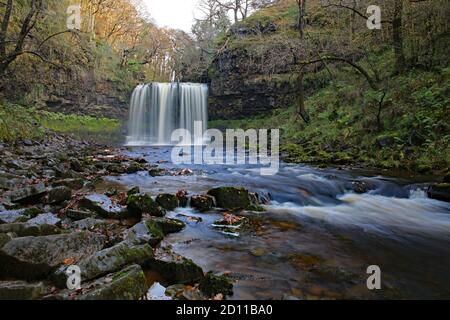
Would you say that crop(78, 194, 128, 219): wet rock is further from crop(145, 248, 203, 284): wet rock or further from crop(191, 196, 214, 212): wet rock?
crop(145, 248, 203, 284): wet rock

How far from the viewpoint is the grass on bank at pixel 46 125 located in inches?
484

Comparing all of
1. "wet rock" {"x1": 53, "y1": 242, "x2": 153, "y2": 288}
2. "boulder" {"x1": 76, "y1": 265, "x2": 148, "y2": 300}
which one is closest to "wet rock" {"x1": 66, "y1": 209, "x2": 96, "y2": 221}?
"wet rock" {"x1": 53, "y1": 242, "x2": 153, "y2": 288}

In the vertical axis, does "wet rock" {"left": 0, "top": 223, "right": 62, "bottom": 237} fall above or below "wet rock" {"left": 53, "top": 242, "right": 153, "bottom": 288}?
above

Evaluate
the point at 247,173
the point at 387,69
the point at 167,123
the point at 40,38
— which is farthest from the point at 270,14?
the point at 247,173

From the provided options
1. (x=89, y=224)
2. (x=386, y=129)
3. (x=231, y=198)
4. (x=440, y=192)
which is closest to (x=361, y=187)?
(x=440, y=192)

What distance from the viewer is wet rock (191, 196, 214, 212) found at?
5781mm

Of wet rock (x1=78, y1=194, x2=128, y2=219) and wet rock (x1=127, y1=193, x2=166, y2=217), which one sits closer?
wet rock (x1=78, y1=194, x2=128, y2=219)

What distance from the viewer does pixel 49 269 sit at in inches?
115

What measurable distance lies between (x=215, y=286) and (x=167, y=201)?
2.93 meters

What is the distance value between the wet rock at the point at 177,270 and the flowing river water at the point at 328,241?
0.42 m

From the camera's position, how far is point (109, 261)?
309cm

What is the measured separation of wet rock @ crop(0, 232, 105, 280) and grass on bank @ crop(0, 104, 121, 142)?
33.0 feet

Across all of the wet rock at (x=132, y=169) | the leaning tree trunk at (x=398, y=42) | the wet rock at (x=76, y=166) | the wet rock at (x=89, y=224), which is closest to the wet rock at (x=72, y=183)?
the wet rock at (x=76, y=166)

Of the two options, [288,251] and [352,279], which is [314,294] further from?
[288,251]
